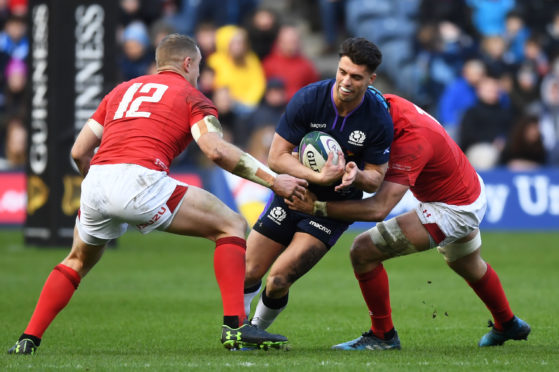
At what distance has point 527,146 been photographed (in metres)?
18.8

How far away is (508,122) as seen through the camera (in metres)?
19.8

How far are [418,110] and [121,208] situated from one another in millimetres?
2392

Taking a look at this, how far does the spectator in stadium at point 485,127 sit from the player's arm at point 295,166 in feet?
38.5

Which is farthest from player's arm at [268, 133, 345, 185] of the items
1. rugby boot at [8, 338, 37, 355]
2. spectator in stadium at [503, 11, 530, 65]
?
spectator in stadium at [503, 11, 530, 65]

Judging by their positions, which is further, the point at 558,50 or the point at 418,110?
the point at 558,50

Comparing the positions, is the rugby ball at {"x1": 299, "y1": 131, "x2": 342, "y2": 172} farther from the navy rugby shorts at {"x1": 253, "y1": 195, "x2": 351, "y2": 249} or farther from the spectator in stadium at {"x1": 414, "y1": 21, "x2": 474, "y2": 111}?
the spectator in stadium at {"x1": 414, "y1": 21, "x2": 474, "y2": 111}

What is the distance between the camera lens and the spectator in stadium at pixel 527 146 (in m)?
18.8

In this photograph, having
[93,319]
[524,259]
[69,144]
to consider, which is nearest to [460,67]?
[524,259]

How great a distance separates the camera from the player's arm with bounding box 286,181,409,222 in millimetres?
7562

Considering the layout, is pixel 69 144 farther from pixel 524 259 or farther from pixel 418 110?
pixel 418 110

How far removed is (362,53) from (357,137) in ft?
2.00

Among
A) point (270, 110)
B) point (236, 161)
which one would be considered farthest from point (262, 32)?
point (236, 161)

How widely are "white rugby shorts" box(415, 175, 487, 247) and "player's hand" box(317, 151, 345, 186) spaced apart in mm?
927

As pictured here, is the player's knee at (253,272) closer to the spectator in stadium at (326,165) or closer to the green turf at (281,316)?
the spectator in stadium at (326,165)
